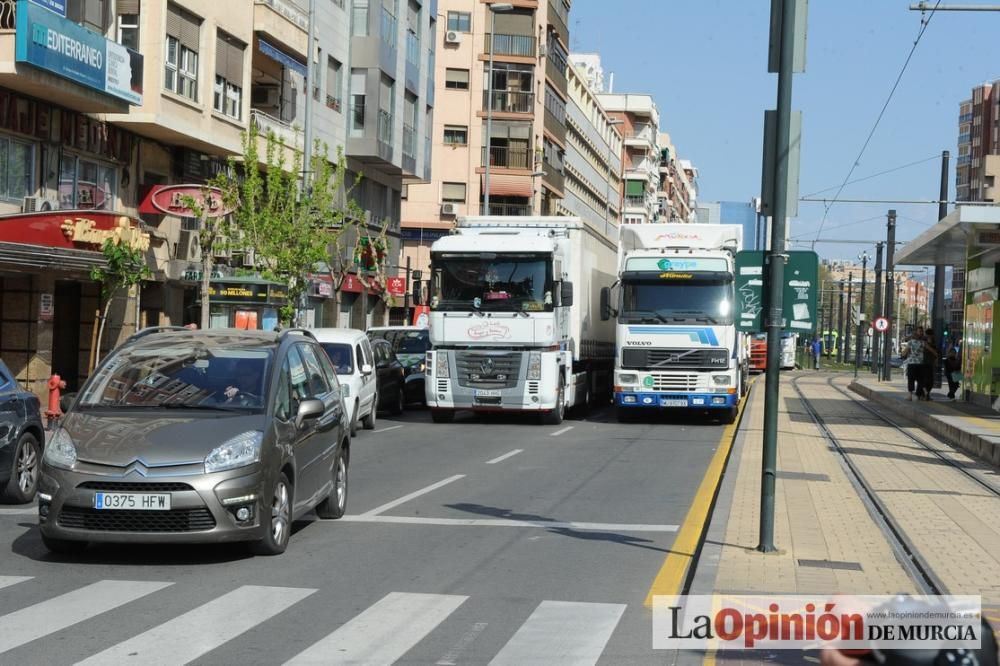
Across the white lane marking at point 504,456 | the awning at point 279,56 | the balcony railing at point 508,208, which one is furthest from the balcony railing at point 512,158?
the white lane marking at point 504,456

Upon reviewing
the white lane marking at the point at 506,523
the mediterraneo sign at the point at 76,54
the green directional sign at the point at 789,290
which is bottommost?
the white lane marking at the point at 506,523

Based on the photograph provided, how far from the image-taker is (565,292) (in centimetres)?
2495

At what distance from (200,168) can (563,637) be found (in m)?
27.3

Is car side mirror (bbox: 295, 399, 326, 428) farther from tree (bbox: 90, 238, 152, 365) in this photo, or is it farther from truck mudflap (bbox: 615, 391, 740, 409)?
truck mudflap (bbox: 615, 391, 740, 409)

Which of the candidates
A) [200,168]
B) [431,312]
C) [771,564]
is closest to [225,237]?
[200,168]

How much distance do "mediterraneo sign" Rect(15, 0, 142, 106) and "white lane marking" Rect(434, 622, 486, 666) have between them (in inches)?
720

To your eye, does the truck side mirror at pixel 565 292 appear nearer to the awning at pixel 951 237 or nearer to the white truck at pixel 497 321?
the white truck at pixel 497 321

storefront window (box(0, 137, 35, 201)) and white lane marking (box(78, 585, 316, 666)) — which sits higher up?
storefront window (box(0, 137, 35, 201))

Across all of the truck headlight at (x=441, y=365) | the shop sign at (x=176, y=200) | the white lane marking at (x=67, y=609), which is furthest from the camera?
the shop sign at (x=176, y=200)

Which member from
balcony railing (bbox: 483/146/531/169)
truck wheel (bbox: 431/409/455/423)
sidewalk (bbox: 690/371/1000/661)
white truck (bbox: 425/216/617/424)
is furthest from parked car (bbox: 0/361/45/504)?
balcony railing (bbox: 483/146/531/169)

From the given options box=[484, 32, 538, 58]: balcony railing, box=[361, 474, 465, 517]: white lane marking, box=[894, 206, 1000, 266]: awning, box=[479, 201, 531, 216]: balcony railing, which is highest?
box=[484, 32, 538, 58]: balcony railing

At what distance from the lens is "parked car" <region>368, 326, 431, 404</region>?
3130 cm

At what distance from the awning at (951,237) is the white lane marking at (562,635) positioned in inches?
779

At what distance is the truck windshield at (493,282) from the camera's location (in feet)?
82.2
